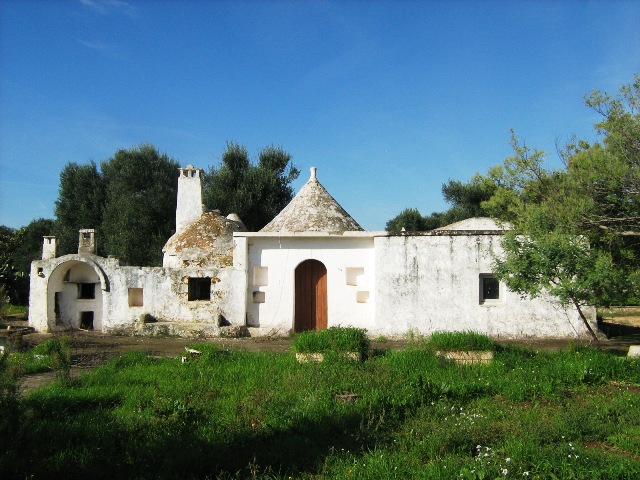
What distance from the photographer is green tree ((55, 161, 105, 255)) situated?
29.8 m

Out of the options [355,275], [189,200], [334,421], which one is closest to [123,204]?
[189,200]

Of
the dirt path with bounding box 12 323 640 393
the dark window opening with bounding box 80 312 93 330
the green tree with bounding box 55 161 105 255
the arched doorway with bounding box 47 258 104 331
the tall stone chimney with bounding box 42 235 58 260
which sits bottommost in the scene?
the dirt path with bounding box 12 323 640 393

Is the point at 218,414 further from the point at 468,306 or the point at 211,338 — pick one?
the point at 468,306

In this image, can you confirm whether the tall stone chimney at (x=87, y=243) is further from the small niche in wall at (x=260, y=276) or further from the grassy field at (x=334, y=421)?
the grassy field at (x=334, y=421)

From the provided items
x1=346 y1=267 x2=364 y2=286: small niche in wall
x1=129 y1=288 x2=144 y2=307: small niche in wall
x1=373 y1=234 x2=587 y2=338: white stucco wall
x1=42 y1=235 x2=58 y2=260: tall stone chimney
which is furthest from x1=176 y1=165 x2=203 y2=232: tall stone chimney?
x1=373 y1=234 x2=587 y2=338: white stucco wall

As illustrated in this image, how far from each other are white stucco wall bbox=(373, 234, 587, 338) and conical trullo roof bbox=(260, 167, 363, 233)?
6.09ft

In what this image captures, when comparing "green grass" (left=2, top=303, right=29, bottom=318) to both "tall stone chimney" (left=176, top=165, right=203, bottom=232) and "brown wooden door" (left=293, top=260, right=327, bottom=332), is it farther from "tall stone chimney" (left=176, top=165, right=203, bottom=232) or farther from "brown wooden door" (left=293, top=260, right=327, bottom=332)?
"brown wooden door" (left=293, top=260, right=327, bottom=332)

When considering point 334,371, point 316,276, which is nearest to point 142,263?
point 316,276

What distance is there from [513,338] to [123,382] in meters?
9.81

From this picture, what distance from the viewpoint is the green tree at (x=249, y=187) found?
2542 cm

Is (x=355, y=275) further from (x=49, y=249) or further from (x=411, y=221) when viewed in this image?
(x=411, y=221)

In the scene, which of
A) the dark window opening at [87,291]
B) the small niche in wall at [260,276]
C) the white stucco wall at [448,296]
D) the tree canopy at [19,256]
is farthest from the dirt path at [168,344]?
the dark window opening at [87,291]

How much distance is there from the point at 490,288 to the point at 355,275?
3.67 meters

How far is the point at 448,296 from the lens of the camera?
1409 centimetres
